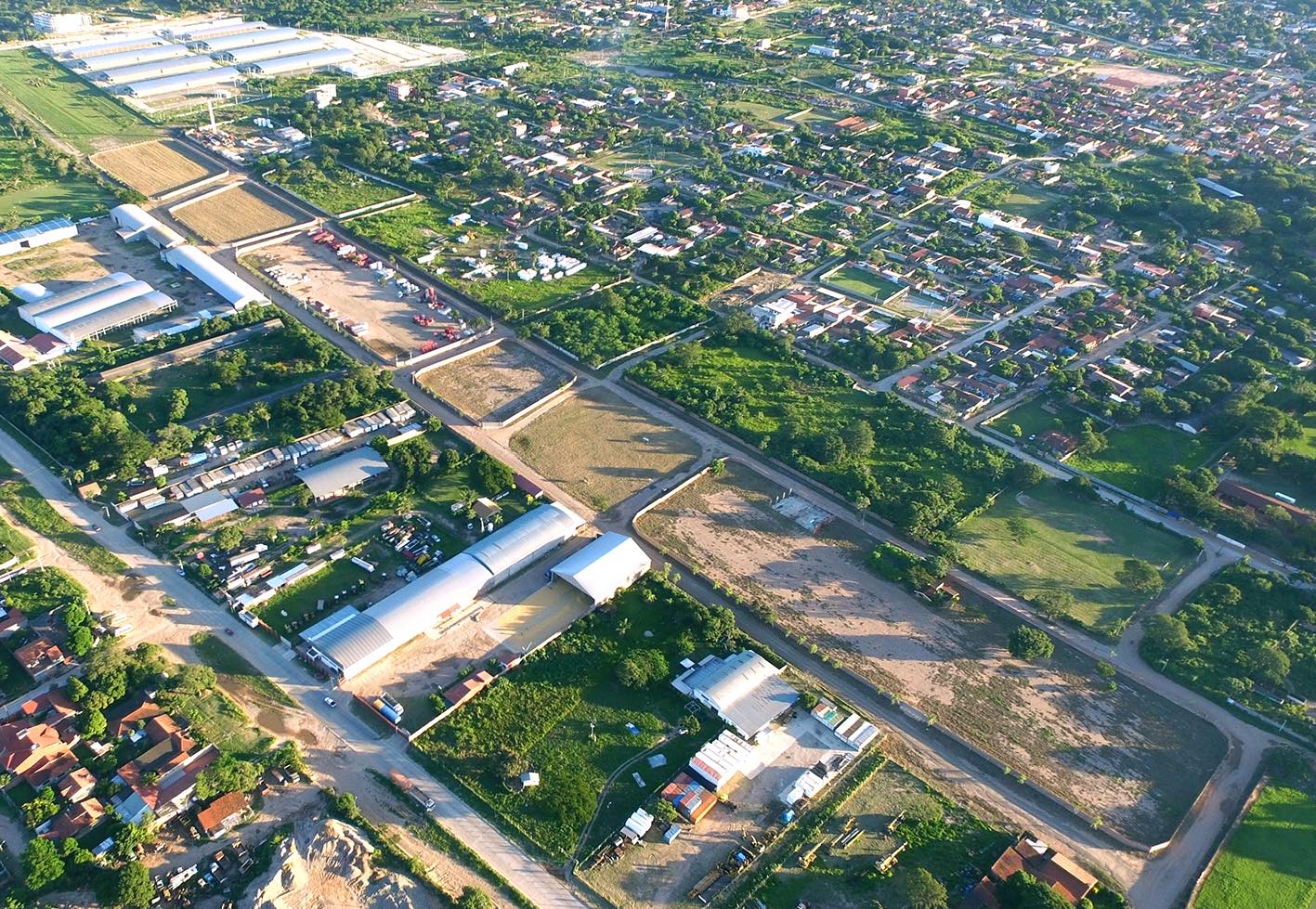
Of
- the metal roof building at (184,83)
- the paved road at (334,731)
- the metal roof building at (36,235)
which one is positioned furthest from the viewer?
the metal roof building at (184,83)

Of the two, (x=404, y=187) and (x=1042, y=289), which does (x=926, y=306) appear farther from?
(x=404, y=187)

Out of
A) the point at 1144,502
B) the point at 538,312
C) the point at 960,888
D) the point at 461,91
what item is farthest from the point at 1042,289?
the point at 461,91

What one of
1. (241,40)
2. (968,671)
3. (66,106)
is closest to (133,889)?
(968,671)

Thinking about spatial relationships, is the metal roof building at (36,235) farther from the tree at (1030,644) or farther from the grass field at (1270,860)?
the grass field at (1270,860)

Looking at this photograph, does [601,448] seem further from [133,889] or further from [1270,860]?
[1270,860]

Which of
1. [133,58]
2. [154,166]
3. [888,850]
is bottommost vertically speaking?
[888,850]

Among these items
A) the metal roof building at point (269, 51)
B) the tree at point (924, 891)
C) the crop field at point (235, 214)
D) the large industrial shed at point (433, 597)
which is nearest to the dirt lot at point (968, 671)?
the large industrial shed at point (433, 597)
